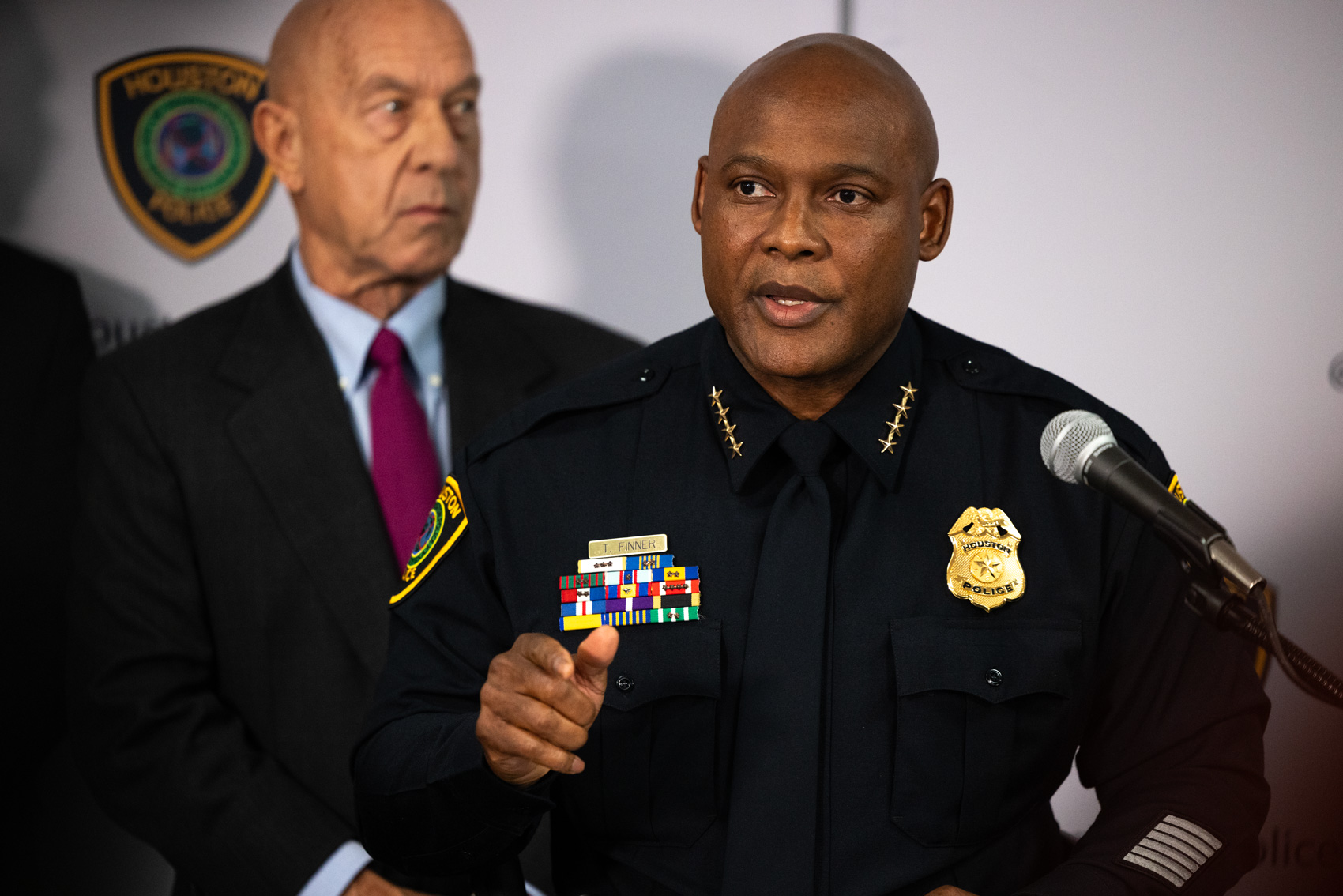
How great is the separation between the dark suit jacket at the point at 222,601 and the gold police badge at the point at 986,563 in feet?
3.22

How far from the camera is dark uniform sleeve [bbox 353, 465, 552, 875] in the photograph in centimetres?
135

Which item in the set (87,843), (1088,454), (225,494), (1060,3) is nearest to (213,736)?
(225,494)

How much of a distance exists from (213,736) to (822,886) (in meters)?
1.07

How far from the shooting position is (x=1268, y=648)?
1150mm

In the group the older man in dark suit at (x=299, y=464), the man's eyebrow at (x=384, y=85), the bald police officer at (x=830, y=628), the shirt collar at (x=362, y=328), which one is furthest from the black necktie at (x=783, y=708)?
the man's eyebrow at (x=384, y=85)

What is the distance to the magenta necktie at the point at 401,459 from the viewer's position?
2174mm

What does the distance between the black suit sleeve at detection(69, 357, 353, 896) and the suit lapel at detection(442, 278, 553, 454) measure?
1.52 ft

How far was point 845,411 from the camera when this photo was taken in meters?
1.51

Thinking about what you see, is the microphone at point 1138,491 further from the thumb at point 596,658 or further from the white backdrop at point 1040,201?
the white backdrop at point 1040,201

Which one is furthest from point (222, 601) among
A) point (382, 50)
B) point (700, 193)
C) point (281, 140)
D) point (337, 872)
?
point (700, 193)

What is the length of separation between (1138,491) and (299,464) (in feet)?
4.64

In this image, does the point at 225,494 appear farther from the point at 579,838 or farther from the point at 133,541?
the point at 579,838

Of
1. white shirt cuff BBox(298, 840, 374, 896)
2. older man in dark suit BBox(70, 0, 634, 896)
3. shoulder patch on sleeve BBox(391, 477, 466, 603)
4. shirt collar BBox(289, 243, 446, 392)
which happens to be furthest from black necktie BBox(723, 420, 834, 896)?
shirt collar BBox(289, 243, 446, 392)

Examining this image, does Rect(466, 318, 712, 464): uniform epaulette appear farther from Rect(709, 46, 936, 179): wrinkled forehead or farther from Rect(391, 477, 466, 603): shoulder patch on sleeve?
Rect(709, 46, 936, 179): wrinkled forehead
